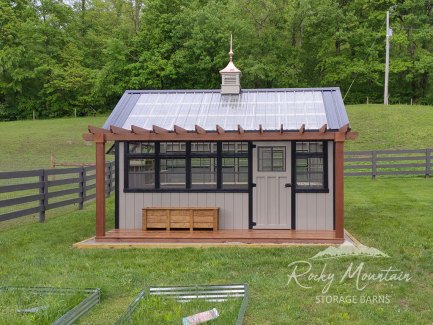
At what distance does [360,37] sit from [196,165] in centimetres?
3233

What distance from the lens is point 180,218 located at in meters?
9.54

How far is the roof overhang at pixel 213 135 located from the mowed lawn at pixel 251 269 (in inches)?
78.0

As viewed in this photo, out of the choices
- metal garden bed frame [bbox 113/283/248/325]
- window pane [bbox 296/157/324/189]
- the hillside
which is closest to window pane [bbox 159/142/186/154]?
window pane [bbox 296/157/324/189]

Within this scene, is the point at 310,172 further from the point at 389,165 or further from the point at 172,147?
the point at 389,165

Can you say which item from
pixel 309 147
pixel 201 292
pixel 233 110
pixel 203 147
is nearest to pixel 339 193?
pixel 309 147

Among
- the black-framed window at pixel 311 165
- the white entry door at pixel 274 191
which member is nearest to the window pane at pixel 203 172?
the white entry door at pixel 274 191

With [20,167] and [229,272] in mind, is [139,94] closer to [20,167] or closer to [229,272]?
[229,272]

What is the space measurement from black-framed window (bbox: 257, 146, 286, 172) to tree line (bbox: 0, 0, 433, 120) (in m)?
26.6

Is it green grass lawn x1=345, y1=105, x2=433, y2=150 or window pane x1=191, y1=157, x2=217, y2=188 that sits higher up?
green grass lawn x1=345, y1=105, x2=433, y2=150

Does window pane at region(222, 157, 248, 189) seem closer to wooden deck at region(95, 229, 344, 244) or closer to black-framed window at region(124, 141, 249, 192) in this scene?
black-framed window at region(124, 141, 249, 192)

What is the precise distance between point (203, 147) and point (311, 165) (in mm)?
2186

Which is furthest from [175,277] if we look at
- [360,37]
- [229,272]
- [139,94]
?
[360,37]

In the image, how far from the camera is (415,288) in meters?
5.78

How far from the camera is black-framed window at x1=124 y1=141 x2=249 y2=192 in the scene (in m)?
9.84
